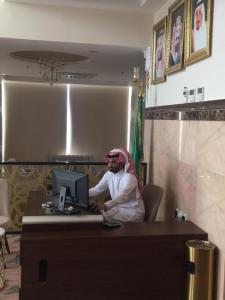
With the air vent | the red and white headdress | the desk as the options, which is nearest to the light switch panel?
the red and white headdress

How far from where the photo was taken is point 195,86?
2932 mm

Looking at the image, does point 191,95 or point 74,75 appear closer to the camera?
Result: point 191,95

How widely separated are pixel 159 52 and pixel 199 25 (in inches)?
44.3

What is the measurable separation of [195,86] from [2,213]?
2.49 metres

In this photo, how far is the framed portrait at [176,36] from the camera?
319cm

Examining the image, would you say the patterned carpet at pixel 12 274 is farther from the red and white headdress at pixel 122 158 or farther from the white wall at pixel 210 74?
the white wall at pixel 210 74

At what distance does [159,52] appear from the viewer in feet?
12.8

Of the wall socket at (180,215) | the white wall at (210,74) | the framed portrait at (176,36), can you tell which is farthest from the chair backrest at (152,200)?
the framed portrait at (176,36)

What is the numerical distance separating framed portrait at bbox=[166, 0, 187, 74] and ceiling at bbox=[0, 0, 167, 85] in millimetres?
440

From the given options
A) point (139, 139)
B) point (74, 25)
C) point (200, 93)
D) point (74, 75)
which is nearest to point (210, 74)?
point (200, 93)

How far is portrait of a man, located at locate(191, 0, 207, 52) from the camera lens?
2.71 metres

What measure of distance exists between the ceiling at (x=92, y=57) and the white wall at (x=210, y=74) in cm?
72

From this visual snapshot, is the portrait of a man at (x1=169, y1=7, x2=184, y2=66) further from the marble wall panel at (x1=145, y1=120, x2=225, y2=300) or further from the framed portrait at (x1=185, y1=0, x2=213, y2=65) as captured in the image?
the marble wall panel at (x1=145, y1=120, x2=225, y2=300)

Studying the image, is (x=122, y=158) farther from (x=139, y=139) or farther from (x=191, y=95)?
(x=139, y=139)
